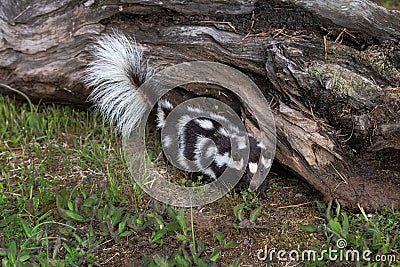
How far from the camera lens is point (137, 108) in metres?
4.43

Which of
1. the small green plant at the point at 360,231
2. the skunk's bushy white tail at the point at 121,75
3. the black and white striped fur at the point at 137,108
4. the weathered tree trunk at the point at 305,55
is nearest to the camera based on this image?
the small green plant at the point at 360,231

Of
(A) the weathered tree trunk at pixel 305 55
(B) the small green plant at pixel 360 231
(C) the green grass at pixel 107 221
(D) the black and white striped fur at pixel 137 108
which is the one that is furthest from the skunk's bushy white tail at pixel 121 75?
(B) the small green plant at pixel 360 231

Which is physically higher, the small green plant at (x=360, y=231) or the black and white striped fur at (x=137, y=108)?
the black and white striped fur at (x=137, y=108)

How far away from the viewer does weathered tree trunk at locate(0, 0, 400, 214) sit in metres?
3.65

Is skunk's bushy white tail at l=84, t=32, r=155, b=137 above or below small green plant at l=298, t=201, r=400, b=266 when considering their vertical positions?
above

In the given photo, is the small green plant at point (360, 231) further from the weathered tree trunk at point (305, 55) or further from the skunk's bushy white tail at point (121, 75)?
the skunk's bushy white tail at point (121, 75)

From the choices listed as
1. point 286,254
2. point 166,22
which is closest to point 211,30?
point 166,22

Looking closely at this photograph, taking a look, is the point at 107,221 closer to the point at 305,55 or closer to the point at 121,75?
the point at 121,75

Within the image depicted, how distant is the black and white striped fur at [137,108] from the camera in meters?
4.22

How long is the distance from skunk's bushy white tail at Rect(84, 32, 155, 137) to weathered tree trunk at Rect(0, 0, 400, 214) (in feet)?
0.35

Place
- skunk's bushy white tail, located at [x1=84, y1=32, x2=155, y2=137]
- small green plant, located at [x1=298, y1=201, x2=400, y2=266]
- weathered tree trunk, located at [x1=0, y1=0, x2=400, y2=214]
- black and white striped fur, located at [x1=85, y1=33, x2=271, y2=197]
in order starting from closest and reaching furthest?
small green plant, located at [x1=298, y1=201, x2=400, y2=266] < weathered tree trunk, located at [x1=0, y1=0, x2=400, y2=214] < black and white striped fur, located at [x1=85, y1=33, x2=271, y2=197] < skunk's bushy white tail, located at [x1=84, y1=32, x2=155, y2=137]

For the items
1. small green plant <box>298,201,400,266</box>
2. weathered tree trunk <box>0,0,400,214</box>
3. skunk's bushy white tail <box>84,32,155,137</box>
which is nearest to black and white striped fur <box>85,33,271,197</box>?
skunk's bushy white tail <box>84,32,155,137</box>

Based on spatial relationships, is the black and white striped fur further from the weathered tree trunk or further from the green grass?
the green grass

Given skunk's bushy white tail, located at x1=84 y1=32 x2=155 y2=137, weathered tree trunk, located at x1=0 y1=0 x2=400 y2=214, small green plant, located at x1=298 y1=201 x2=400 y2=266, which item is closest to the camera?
small green plant, located at x1=298 y1=201 x2=400 y2=266
